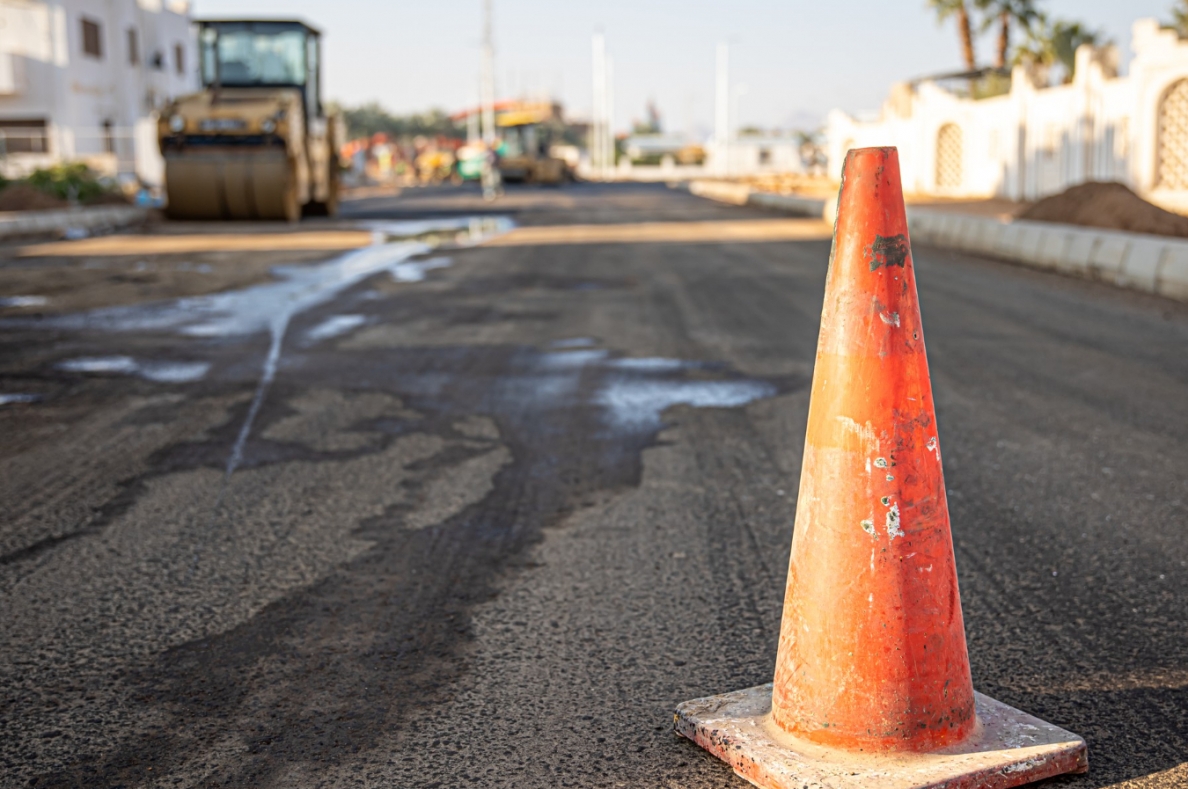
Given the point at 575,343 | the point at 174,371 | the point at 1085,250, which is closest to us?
the point at 174,371

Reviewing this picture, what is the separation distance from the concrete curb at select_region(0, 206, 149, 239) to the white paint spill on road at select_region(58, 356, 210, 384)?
1295 centimetres

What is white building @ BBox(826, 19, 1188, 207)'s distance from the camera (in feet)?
72.7

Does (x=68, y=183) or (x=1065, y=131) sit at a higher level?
(x=1065, y=131)

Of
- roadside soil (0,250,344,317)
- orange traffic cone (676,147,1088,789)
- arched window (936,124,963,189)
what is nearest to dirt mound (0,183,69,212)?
roadside soil (0,250,344,317)

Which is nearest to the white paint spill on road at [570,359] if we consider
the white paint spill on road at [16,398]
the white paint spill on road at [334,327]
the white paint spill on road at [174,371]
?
the white paint spill on road at [334,327]

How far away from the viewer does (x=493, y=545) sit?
4.05 m

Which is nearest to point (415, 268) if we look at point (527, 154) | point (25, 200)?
point (25, 200)

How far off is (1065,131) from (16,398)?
24.0m

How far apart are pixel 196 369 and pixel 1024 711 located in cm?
584

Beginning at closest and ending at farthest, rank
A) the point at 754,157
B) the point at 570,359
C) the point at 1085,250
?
the point at 570,359
the point at 1085,250
the point at 754,157

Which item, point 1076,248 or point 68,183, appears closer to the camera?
point 1076,248

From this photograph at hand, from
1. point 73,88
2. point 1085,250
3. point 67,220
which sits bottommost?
point 1085,250

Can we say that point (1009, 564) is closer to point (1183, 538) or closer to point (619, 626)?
point (1183, 538)

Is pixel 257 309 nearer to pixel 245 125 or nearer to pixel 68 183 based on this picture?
pixel 245 125
